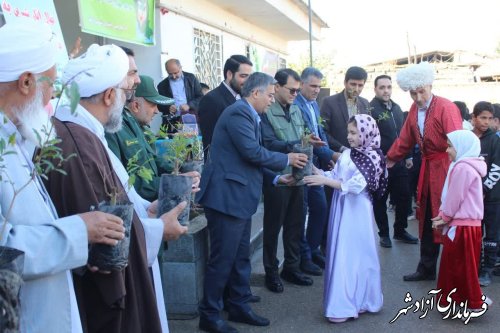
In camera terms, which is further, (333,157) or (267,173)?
(333,157)

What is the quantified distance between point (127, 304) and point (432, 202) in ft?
13.2

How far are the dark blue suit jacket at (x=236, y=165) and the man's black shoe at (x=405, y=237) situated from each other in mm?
3592

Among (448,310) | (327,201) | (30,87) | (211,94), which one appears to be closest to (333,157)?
(327,201)

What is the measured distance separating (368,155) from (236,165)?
1.17 m

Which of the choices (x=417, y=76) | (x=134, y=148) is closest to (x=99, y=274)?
(x=134, y=148)

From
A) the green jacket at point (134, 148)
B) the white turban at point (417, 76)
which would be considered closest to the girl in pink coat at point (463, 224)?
the white turban at point (417, 76)

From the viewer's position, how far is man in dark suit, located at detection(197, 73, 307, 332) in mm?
4066

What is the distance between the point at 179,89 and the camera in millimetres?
7715

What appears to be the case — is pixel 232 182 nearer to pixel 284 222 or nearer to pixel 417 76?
pixel 284 222

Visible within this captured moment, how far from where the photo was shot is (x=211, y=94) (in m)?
5.34

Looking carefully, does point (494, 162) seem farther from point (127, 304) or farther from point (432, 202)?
point (127, 304)

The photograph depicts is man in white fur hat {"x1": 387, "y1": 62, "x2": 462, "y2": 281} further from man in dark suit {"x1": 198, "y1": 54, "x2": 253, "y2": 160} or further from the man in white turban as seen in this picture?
the man in white turban

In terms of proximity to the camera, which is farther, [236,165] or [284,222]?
[284,222]

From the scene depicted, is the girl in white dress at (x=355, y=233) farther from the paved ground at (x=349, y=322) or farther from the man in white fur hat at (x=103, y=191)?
the man in white fur hat at (x=103, y=191)
